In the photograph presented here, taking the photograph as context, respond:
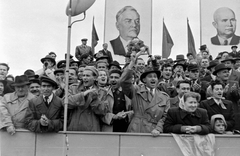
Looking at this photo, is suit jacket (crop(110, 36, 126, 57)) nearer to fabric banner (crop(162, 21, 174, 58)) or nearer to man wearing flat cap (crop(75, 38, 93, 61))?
man wearing flat cap (crop(75, 38, 93, 61))

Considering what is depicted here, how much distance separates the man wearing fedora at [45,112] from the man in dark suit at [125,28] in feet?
24.2

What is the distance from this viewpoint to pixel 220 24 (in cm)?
1612

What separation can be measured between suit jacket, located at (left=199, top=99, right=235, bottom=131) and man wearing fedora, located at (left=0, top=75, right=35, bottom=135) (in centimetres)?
315

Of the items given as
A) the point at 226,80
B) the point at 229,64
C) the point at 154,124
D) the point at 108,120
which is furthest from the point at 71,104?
the point at 229,64

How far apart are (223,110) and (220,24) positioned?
875cm

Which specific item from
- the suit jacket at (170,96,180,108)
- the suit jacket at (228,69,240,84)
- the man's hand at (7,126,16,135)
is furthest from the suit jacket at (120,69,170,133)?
the suit jacket at (228,69,240,84)

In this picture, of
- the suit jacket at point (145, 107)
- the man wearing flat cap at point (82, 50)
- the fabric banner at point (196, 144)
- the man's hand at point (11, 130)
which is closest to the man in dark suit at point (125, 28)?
the man wearing flat cap at point (82, 50)

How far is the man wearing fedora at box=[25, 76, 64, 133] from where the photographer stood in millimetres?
7102

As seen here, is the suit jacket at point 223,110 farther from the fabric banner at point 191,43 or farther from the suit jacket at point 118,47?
the fabric banner at point 191,43

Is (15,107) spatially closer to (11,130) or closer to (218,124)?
(11,130)

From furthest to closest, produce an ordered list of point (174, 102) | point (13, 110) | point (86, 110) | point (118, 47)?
point (118, 47) → point (174, 102) → point (13, 110) → point (86, 110)

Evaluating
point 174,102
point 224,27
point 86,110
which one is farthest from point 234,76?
point 224,27

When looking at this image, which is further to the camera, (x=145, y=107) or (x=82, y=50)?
(x=82, y=50)

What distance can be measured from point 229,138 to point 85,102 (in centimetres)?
243
